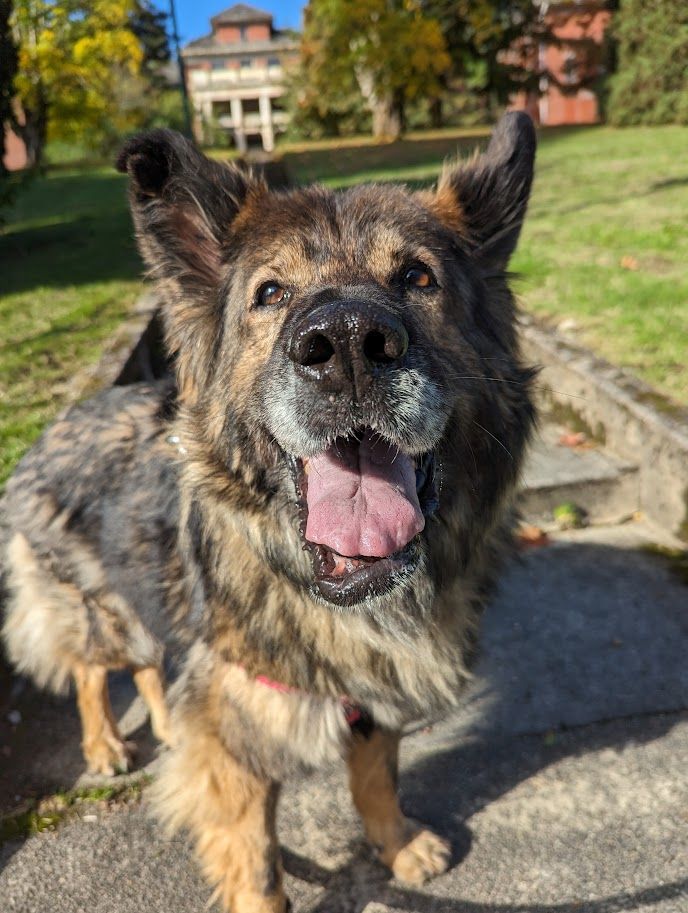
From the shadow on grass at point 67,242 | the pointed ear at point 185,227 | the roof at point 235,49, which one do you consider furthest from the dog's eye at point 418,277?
the roof at point 235,49

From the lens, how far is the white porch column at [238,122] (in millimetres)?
50575

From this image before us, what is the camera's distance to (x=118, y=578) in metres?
3.05

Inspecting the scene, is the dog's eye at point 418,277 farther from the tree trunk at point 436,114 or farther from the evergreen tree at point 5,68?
the tree trunk at point 436,114

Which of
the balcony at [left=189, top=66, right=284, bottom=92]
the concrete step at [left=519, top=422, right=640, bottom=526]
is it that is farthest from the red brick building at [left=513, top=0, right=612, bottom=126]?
the concrete step at [left=519, top=422, right=640, bottom=526]

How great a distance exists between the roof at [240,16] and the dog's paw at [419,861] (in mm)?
88996

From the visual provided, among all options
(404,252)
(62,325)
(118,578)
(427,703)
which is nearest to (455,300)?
(404,252)

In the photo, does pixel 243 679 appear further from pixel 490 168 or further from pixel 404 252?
pixel 490 168

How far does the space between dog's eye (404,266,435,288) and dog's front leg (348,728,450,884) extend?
1.54 metres

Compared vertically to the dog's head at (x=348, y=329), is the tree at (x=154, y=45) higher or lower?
higher

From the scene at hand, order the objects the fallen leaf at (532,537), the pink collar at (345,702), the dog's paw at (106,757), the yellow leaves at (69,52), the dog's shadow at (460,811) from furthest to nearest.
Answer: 1. the yellow leaves at (69,52)
2. the fallen leaf at (532,537)
3. the dog's paw at (106,757)
4. the dog's shadow at (460,811)
5. the pink collar at (345,702)

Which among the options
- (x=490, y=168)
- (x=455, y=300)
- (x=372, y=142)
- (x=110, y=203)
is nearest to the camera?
(x=455, y=300)

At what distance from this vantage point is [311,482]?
7.68 ft

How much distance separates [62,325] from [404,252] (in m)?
6.44

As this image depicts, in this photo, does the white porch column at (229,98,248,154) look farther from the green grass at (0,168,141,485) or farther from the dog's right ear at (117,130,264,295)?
the dog's right ear at (117,130,264,295)
